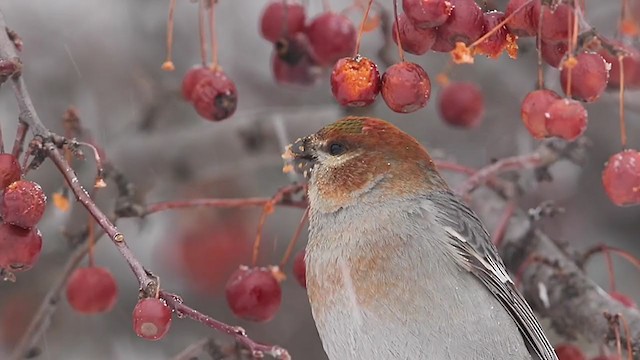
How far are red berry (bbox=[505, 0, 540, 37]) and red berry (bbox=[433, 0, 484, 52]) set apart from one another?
0.28ft

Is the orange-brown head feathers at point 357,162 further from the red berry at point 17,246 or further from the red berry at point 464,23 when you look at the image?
the red berry at point 17,246

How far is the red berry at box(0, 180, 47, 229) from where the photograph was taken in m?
2.70

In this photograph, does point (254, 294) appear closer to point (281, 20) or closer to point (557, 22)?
point (281, 20)

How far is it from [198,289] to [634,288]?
2550 mm

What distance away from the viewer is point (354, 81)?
3.08m

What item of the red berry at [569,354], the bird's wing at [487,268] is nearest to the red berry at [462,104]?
the bird's wing at [487,268]

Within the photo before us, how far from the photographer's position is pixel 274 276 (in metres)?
3.59

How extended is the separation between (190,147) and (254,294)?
1827 millimetres

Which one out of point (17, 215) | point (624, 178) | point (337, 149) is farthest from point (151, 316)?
point (624, 178)

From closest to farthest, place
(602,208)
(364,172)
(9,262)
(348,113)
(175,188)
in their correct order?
(9,262)
(364,172)
(348,113)
(175,188)
(602,208)

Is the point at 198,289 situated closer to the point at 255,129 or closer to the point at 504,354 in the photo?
the point at 255,129

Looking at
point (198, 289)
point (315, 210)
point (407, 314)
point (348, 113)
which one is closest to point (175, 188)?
point (198, 289)

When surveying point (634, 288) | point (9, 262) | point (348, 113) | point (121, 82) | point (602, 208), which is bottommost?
point (634, 288)

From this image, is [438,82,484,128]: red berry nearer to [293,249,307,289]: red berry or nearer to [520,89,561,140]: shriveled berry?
[293,249,307,289]: red berry
